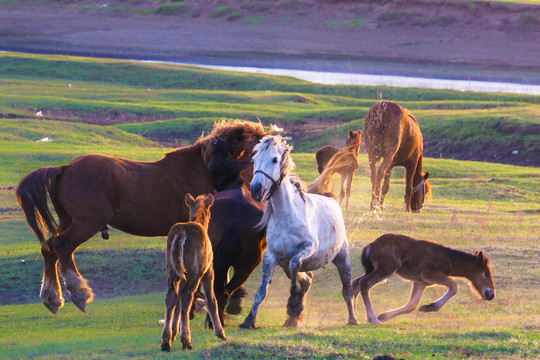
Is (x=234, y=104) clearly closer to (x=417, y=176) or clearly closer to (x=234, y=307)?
(x=417, y=176)

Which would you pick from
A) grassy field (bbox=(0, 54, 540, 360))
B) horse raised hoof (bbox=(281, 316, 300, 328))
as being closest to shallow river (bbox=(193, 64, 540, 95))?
grassy field (bbox=(0, 54, 540, 360))

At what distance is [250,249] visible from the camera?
9.45 meters

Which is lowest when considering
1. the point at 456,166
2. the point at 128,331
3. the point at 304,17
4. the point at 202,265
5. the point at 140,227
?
the point at 304,17

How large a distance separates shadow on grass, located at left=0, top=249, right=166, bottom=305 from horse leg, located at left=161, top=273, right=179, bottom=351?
412cm

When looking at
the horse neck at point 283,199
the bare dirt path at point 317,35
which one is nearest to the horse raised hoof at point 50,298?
the horse neck at point 283,199

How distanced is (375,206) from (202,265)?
9.06 metres

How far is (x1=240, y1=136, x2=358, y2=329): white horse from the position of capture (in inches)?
326

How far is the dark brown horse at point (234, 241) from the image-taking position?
30.0ft

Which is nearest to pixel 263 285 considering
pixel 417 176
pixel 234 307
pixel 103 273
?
pixel 234 307

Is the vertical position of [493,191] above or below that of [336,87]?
above

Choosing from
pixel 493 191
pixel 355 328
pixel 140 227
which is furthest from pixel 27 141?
pixel 355 328

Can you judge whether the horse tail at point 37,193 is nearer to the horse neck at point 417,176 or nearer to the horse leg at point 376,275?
the horse leg at point 376,275

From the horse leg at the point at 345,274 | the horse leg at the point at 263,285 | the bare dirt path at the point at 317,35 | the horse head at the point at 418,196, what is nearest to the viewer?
the horse leg at the point at 263,285

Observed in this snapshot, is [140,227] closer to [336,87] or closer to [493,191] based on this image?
[493,191]
